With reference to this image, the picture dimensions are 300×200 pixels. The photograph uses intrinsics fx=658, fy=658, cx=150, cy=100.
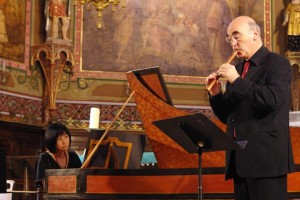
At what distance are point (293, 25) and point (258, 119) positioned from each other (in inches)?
393

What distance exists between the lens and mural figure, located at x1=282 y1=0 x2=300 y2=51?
43.7 feet

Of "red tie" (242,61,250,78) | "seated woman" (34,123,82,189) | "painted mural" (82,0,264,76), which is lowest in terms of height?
"seated woman" (34,123,82,189)

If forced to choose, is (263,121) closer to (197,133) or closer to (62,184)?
(197,133)

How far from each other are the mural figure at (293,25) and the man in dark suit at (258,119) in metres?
9.68

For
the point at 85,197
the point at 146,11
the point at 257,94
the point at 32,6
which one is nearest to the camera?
the point at 257,94

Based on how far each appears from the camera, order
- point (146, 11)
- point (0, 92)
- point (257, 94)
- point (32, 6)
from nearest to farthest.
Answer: point (257, 94), point (0, 92), point (32, 6), point (146, 11)

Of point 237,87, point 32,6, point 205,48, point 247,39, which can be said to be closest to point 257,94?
point 237,87

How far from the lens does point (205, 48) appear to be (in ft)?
43.7

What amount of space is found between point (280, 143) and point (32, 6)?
348 inches

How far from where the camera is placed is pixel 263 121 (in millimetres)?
3791

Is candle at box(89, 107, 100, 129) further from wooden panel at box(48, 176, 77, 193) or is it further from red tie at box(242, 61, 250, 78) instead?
red tie at box(242, 61, 250, 78)

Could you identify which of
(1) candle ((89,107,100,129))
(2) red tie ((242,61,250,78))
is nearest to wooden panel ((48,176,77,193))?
(1) candle ((89,107,100,129))

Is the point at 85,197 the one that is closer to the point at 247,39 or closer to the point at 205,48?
the point at 247,39

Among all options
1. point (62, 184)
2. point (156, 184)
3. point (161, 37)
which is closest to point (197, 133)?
point (156, 184)
